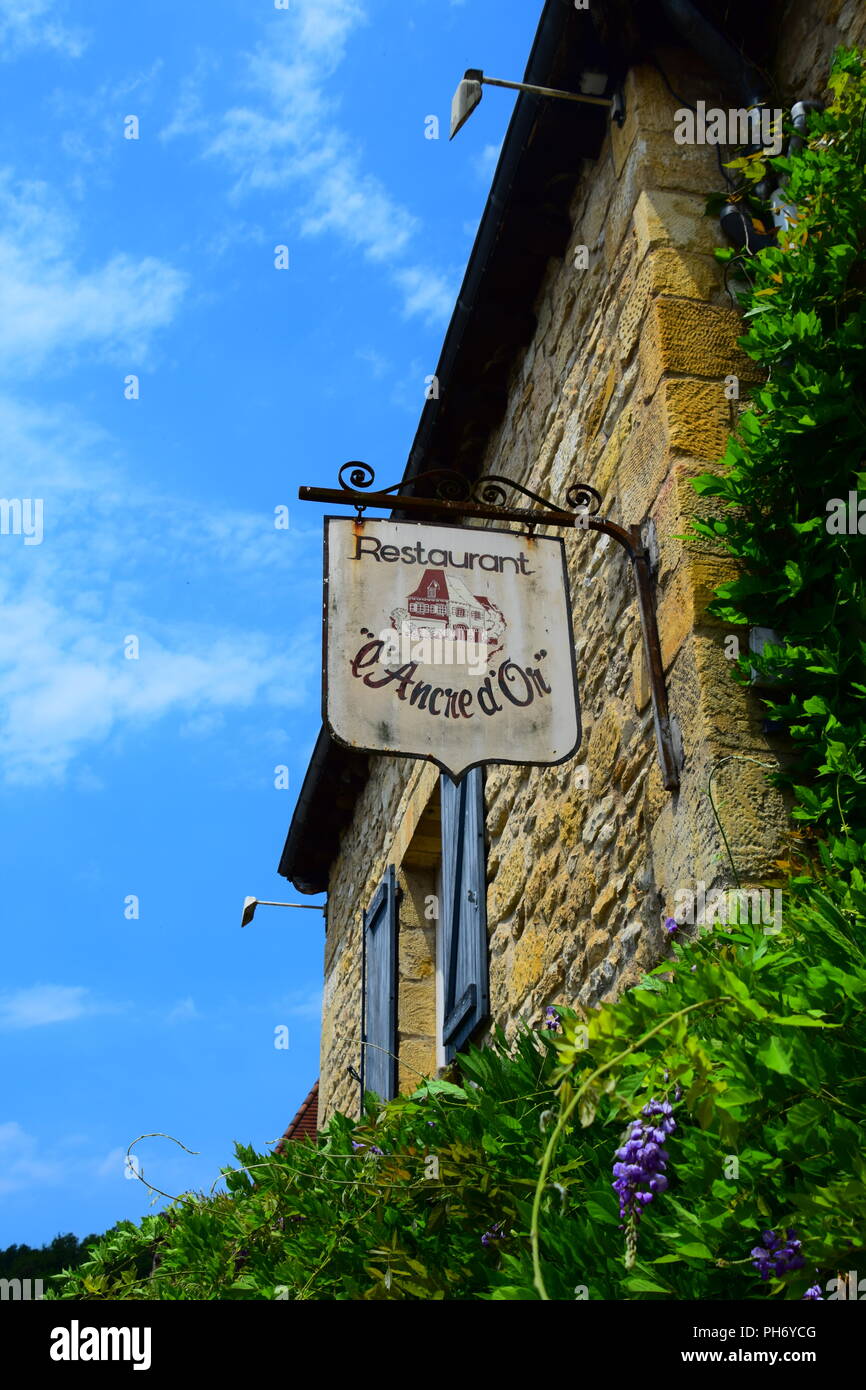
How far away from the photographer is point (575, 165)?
4562mm

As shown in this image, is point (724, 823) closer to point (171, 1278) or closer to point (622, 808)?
point (622, 808)

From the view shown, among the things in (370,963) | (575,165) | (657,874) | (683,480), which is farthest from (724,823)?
(370,963)

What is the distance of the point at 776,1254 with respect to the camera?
1.65 meters

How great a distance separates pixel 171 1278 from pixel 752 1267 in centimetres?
290

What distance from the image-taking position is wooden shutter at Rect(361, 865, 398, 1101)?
5789mm

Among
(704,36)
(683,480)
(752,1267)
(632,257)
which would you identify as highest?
(704,36)

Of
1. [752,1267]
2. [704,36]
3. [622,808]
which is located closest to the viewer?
[752,1267]

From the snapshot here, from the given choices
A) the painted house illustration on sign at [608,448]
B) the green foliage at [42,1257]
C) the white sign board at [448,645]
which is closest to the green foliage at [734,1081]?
the painted house illustration on sign at [608,448]

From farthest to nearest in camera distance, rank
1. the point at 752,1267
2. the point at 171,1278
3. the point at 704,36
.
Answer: the point at 171,1278, the point at 704,36, the point at 752,1267

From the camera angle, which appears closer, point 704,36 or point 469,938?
point 704,36

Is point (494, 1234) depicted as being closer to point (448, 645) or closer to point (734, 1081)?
point (734, 1081)

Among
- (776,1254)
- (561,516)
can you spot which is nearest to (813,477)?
(561,516)

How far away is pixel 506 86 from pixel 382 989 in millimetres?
3798
